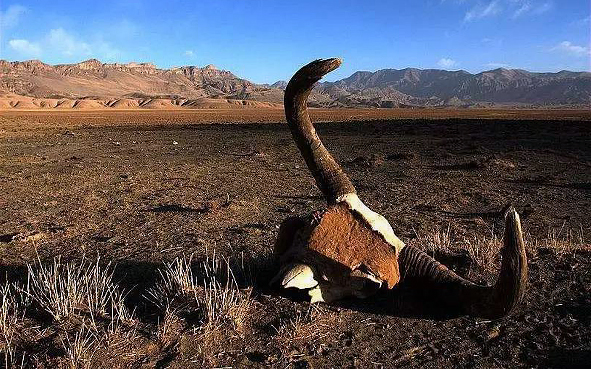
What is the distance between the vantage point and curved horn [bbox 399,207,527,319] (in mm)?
3070

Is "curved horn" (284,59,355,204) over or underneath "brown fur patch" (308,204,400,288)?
over

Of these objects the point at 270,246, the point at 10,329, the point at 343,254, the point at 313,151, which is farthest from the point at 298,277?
the point at 270,246

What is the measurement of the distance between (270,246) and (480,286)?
10.8 feet

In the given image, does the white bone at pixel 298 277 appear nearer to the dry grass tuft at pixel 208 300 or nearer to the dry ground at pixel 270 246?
the dry ground at pixel 270 246

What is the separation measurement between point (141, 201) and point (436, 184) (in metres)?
6.85

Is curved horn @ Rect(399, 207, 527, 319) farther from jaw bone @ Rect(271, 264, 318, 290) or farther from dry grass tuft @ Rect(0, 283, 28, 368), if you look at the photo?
dry grass tuft @ Rect(0, 283, 28, 368)

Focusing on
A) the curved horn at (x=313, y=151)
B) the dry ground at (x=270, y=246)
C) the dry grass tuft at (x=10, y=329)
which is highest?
the curved horn at (x=313, y=151)

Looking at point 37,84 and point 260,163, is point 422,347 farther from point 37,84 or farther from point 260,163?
point 37,84

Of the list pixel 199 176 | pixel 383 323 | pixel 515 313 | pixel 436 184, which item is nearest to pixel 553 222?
pixel 436 184

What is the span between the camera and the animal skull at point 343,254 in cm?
387

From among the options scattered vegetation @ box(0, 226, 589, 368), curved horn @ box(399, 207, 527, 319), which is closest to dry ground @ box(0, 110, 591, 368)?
scattered vegetation @ box(0, 226, 589, 368)

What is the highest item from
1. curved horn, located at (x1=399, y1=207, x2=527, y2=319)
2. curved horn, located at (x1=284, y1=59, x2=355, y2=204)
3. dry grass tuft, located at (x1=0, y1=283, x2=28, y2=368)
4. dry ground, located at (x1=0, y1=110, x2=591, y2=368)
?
curved horn, located at (x1=284, y1=59, x2=355, y2=204)

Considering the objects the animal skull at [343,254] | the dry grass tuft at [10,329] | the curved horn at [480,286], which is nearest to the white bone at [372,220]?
the animal skull at [343,254]

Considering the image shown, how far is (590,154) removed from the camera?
16.9m
